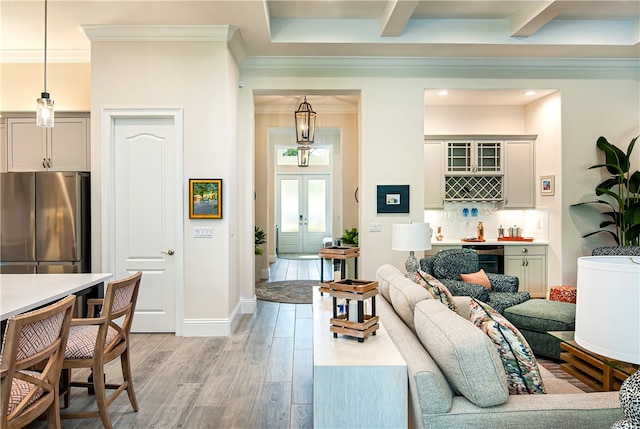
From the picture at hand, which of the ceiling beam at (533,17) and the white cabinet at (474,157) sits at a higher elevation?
the ceiling beam at (533,17)

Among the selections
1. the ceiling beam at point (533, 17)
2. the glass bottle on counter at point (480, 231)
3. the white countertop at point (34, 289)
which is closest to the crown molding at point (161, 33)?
the white countertop at point (34, 289)

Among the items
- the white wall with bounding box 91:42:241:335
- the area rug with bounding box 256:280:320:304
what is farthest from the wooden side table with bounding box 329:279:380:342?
the area rug with bounding box 256:280:320:304

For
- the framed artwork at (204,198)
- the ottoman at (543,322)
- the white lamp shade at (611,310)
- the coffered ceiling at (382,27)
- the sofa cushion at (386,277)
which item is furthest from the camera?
the framed artwork at (204,198)

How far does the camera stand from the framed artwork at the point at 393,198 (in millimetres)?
5156

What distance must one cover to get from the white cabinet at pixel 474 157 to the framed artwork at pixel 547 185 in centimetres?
57

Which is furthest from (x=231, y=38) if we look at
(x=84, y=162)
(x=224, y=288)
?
(x=224, y=288)

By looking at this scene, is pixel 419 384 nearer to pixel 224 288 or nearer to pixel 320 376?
pixel 320 376

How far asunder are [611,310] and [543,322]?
8.87 feet

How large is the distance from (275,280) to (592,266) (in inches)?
266

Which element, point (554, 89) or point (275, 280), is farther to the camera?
point (275, 280)

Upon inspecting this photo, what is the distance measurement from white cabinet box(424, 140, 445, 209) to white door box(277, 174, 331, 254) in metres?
6.12

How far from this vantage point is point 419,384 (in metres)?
1.64

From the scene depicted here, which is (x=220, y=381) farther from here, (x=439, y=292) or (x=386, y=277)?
(x=439, y=292)

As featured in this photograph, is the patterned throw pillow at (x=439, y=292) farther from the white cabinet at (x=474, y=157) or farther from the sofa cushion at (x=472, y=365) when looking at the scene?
the white cabinet at (x=474, y=157)
